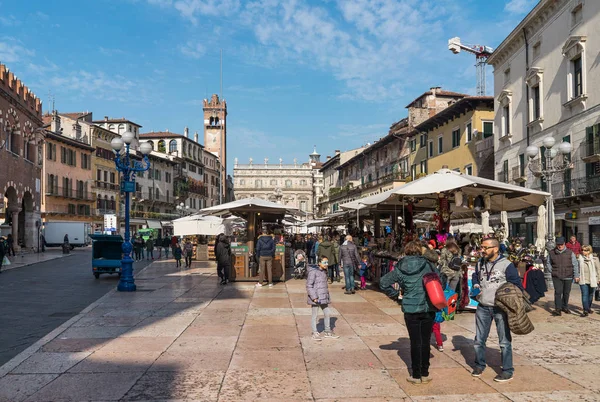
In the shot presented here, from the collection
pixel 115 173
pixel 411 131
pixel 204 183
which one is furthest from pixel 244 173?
pixel 411 131

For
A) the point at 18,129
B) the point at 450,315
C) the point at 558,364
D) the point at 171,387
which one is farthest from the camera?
the point at 18,129

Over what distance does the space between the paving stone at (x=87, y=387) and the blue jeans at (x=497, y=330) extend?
3.80 m

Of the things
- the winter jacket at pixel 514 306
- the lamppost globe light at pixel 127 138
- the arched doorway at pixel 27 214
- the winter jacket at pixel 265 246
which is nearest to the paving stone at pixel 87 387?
the winter jacket at pixel 514 306

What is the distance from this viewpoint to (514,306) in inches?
228

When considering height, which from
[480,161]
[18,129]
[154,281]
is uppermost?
[18,129]

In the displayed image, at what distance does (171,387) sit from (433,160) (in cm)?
3787

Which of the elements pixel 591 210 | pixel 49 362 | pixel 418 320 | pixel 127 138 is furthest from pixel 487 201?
pixel 591 210

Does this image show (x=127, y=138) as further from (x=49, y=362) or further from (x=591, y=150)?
(x=591, y=150)

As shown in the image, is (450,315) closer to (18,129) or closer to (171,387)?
(171,387)

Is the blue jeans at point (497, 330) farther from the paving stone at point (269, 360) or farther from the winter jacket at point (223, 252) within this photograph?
the winter jacket at point (223, 252)

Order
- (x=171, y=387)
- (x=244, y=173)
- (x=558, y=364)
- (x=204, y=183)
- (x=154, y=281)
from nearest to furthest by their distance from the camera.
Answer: (x=171, y=387), (x=558, y=364), (x=154, y=281), (x=204, y=183), (x=244, y=173)

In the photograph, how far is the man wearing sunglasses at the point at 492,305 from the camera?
19.5 ft

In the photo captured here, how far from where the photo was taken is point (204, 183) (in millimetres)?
93125

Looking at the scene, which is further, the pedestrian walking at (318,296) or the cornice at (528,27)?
the cornice at (528,27)
